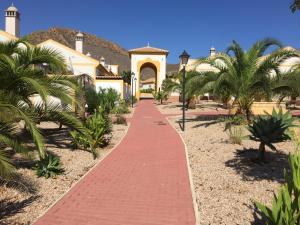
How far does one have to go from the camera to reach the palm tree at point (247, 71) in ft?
46.5

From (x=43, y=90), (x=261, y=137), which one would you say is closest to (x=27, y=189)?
(x=43, y=90)

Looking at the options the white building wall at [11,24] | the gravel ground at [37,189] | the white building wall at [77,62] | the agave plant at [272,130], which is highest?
the white building wall at [11,24]

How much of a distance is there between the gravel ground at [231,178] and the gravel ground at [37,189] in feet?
7.84

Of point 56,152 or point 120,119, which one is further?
point 120,119

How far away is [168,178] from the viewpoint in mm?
7676

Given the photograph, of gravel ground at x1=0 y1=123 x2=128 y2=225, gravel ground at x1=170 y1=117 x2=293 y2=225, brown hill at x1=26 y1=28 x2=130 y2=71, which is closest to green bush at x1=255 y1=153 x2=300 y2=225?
gravel ground at x1=170 y1=117 x2=293 y2=225

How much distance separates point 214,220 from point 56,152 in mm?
5649

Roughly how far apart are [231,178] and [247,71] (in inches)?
301

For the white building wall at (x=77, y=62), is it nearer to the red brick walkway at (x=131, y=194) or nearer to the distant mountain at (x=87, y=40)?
the red brick walkway at (x=131, y=194)

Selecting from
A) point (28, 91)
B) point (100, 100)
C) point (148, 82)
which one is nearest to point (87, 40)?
point (148, 82)

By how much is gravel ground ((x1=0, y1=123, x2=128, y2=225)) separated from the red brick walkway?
0.75 feet

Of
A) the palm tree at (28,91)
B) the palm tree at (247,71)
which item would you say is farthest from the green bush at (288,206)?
the palm tree at (247,71)

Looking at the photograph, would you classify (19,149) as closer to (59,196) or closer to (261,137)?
(59,196)

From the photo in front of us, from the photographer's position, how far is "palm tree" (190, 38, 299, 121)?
14.2m
